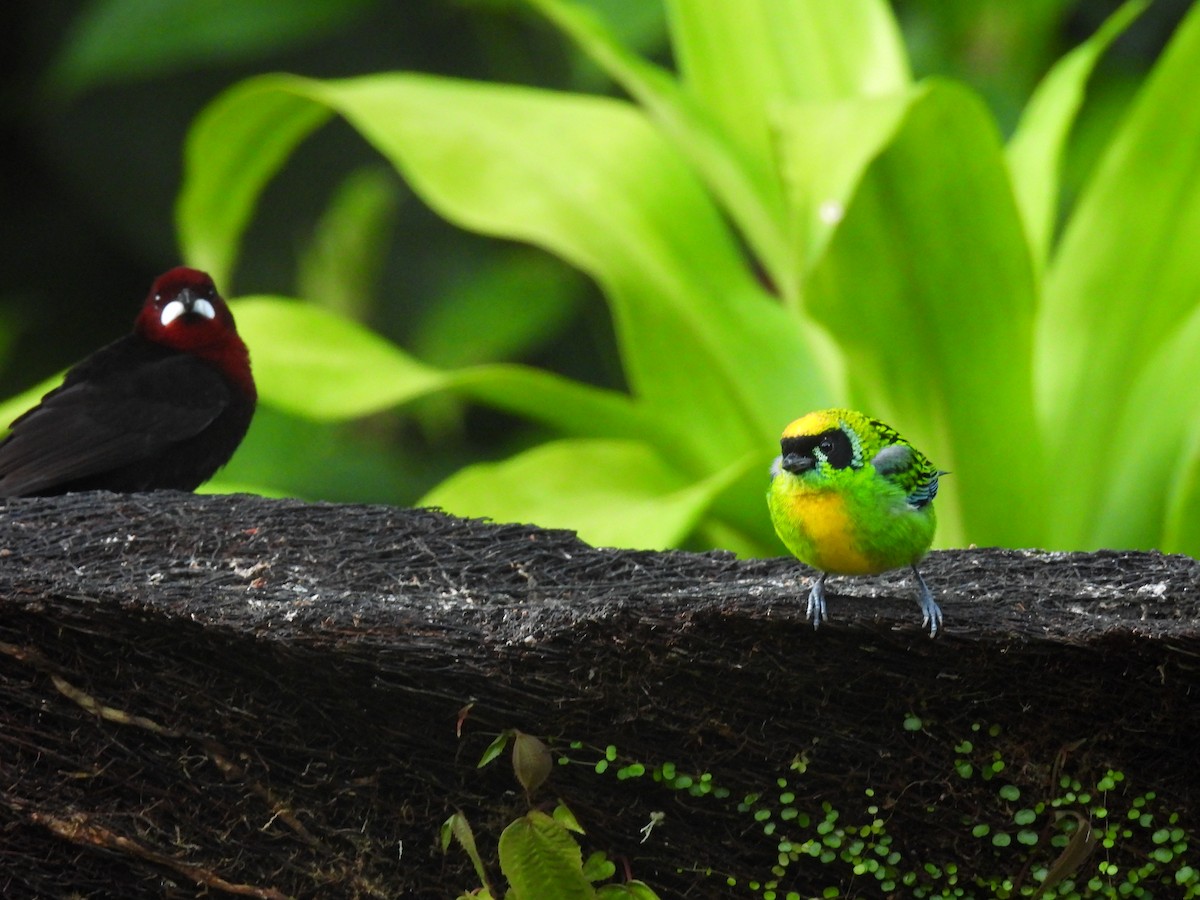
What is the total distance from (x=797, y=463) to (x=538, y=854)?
312 millimetres

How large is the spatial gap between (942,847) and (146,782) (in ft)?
1.84

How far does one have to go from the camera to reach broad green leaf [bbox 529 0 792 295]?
5.90ft

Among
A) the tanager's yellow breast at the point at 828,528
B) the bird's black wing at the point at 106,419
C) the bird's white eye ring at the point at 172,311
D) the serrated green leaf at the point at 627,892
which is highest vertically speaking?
the bird's white eye ring at the point at 172,311

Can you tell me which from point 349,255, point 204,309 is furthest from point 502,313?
point 204,309

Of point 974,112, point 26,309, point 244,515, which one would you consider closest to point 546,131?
point 974,112

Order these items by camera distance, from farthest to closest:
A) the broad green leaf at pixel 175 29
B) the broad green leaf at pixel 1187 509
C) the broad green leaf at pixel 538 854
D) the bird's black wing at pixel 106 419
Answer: the broad green leaf at pixel 175 29, the broad green leaf at pixel 1187 509, the bird's black wing at pixel 106 419, the broad green leaf at pixel 538 854

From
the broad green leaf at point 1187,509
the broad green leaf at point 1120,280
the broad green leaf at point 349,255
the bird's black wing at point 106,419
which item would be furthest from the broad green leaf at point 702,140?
the broad green leaf at point 349,255

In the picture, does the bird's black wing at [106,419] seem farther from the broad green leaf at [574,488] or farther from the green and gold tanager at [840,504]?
the green and gold tanager at [840,504]

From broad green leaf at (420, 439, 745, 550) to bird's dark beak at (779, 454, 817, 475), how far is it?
1.98 feet

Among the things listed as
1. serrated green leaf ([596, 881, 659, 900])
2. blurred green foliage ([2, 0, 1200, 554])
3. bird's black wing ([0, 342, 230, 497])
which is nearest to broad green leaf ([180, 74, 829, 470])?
blurred green foliage ([2, 0, 1200, 554])


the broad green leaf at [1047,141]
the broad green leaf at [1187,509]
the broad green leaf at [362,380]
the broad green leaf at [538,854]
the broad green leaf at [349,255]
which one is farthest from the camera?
the broad green leaf at [349,255]

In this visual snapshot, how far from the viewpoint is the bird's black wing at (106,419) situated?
1353 mm

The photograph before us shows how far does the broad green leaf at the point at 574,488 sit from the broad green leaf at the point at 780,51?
521mm

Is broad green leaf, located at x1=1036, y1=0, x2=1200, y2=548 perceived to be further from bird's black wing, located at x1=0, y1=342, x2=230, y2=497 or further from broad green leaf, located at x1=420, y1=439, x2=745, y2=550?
bird's black wing, located at x1=0, y1=342, x2=230, y2=497
